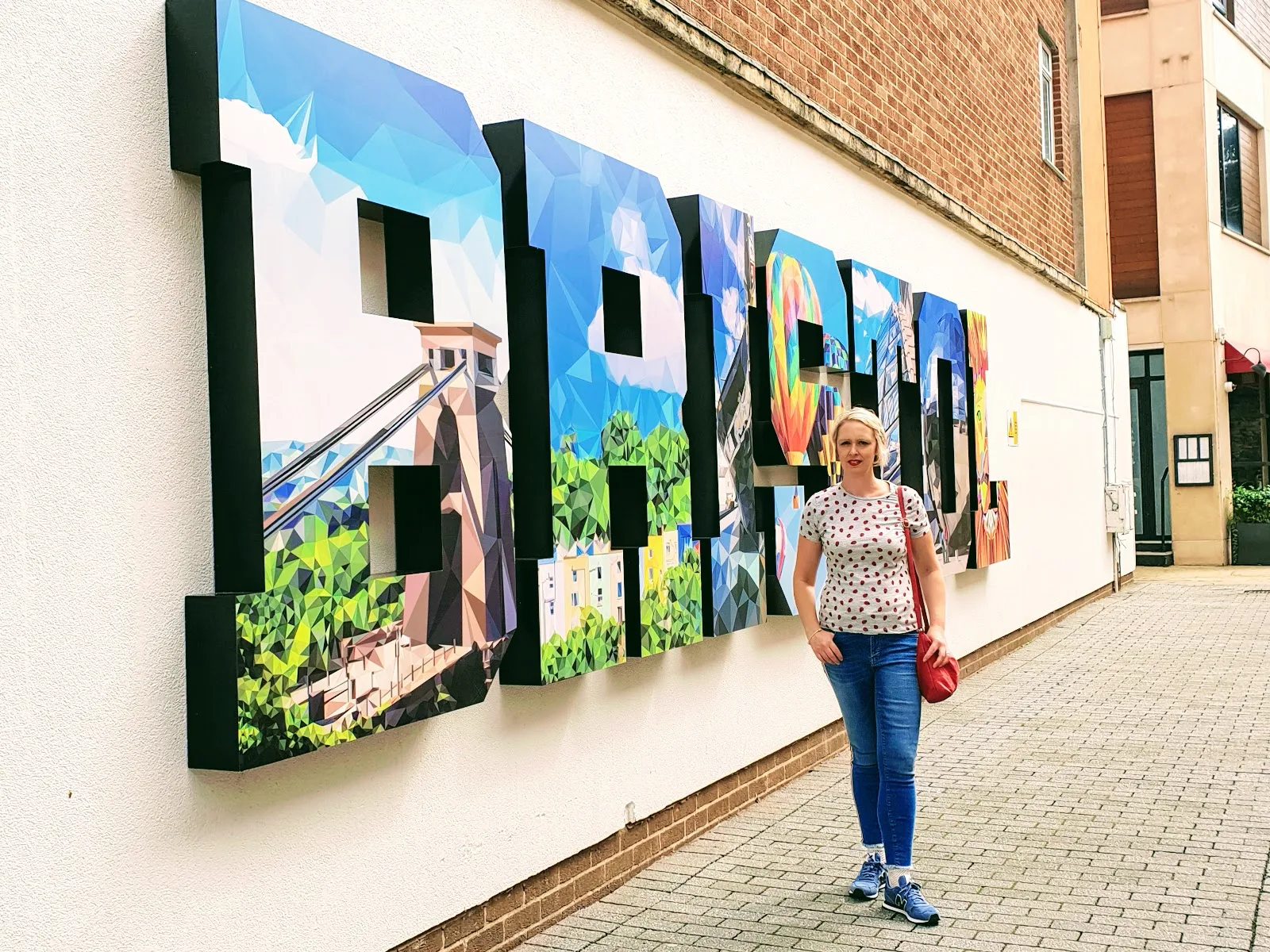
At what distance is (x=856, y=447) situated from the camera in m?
5.30

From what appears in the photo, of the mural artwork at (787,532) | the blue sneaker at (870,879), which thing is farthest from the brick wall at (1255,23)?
the blue sneaker at (870,879)

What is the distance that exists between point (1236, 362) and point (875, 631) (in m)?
21.4

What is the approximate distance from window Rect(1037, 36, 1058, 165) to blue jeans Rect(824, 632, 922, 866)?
12.1 metres

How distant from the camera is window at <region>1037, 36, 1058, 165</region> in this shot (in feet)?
53.4

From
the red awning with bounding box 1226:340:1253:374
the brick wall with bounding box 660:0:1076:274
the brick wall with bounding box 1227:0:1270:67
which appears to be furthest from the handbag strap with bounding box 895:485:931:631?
the brick wall with bounding box 1227:0:1270:67

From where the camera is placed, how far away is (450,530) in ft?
15.2

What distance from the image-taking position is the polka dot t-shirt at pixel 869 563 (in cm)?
528

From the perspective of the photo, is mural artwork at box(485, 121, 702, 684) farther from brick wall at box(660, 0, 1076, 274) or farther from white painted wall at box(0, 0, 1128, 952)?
brick wall at box(660, 0, 1076, 274)

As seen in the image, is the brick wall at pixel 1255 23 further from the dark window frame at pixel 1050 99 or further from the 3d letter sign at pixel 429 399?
the 3d letter sign at pixel 429 399

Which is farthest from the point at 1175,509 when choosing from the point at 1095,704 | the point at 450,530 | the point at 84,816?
the point at 84,816

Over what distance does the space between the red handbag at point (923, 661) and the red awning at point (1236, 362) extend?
21.2 meters

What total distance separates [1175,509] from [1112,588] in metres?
6.11

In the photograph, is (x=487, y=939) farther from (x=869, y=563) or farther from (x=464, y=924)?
(x=869, y=563)

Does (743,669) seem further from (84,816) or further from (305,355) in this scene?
(84,816)
